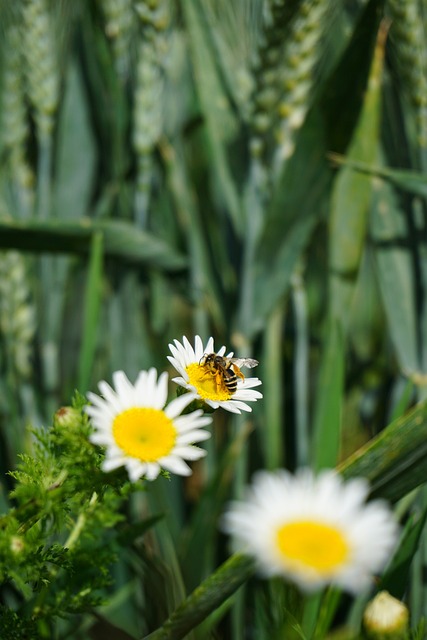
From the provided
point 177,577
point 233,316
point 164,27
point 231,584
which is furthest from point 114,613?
point 164,27

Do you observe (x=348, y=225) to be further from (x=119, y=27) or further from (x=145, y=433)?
(x=145, y=433)

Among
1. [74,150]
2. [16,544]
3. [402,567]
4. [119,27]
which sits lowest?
[402,567]

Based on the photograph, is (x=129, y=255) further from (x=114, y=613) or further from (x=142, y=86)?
(x=114, y=613)

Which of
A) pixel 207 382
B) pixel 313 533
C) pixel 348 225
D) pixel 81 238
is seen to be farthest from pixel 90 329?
pixel 313 533

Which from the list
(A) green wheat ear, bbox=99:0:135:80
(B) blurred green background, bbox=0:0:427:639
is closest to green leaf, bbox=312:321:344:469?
(B) blurred green background, bbox=0:0:427:639

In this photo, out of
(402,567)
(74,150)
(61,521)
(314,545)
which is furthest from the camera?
(74,150)

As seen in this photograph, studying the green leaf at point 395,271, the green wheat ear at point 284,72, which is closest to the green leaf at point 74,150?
the green wheat ear at point 284,72

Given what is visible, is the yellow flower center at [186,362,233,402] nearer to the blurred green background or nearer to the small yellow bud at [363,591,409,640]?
the small yellow bud at [363,591,409,640]

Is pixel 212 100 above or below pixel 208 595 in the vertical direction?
above
